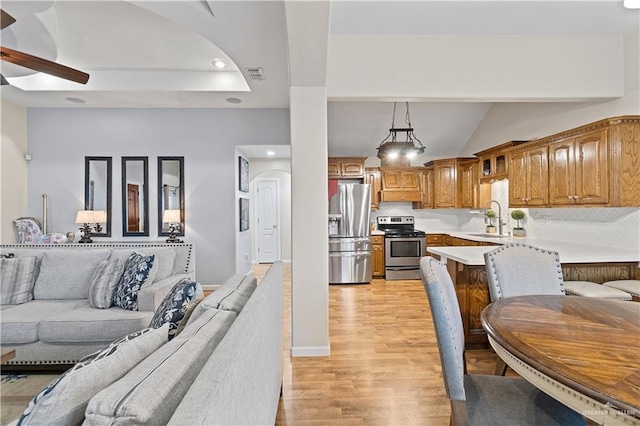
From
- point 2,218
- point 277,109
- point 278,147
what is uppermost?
point 277,109

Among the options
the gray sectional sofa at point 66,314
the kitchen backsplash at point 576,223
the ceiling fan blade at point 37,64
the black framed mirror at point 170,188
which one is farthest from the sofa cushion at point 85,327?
the kitchen backsplash at point 576,223

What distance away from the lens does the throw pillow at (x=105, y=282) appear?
2.48 meters

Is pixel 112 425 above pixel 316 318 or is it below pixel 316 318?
above

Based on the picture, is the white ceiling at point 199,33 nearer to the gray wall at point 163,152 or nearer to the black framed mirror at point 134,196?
the gray wall at point 163,152

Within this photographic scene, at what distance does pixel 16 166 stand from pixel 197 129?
104 inches

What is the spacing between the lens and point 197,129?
4.78 m

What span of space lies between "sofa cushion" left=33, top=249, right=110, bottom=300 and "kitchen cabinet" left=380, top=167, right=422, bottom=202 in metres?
4.60

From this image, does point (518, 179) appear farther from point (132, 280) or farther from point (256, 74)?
point (132, 280)

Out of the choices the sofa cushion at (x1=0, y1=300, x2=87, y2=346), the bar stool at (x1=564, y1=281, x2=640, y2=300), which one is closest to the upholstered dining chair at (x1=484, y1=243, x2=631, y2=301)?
the bar stool at (x1=564, y1=281, x2=640, y2=300)

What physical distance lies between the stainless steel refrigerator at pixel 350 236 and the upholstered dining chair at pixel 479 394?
3852mm

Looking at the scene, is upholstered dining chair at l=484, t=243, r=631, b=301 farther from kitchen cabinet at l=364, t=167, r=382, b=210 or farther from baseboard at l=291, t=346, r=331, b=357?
kitchen cabinet at l=364, t=167, r=382, b=210

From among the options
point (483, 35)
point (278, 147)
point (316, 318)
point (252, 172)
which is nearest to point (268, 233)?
point (252, 172)

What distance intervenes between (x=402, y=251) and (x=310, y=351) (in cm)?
329

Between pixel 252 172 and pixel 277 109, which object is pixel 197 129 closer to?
pixel 277 109
